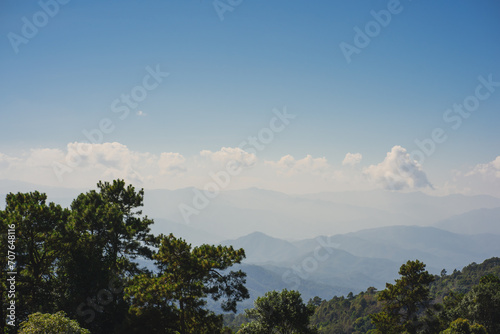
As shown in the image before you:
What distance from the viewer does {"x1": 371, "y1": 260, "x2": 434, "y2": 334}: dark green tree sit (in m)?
33.8

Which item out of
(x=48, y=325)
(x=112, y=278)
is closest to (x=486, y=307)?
(x=112, y=278)

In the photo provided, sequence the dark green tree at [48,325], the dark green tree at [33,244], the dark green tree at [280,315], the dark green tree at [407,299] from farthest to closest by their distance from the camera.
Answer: the dark green tree at [407,299], the dark green tree at [280,315], the dark green tree at [33,244], the dark green tree at [48,325]

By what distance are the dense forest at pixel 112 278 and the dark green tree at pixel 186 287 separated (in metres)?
0.07

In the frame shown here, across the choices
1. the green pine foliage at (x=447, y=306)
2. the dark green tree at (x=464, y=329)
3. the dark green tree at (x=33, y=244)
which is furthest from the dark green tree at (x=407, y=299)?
the dark green tree at (x=33, y=244)

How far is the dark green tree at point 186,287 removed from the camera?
19.4 m

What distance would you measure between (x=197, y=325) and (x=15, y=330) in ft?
45.3

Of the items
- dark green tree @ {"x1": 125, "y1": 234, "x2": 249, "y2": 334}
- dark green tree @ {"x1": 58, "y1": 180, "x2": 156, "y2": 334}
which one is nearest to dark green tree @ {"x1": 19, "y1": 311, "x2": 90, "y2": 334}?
dark green tree @ {"x1": 125, "y1": 234, "x2": 249, "y2": 334}

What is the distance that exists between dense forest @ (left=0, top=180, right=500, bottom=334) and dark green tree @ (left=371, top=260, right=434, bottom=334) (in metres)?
0.17

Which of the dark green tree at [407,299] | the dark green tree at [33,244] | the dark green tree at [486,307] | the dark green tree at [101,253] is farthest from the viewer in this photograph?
the dark green tree at [486,307]

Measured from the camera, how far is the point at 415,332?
33.7 m

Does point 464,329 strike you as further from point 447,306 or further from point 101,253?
point 101,253

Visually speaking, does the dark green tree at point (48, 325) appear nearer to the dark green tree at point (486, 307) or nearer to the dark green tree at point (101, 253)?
the dark green tree at point (101, 253)

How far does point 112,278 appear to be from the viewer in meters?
24.5

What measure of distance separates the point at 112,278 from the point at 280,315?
1546 cm
